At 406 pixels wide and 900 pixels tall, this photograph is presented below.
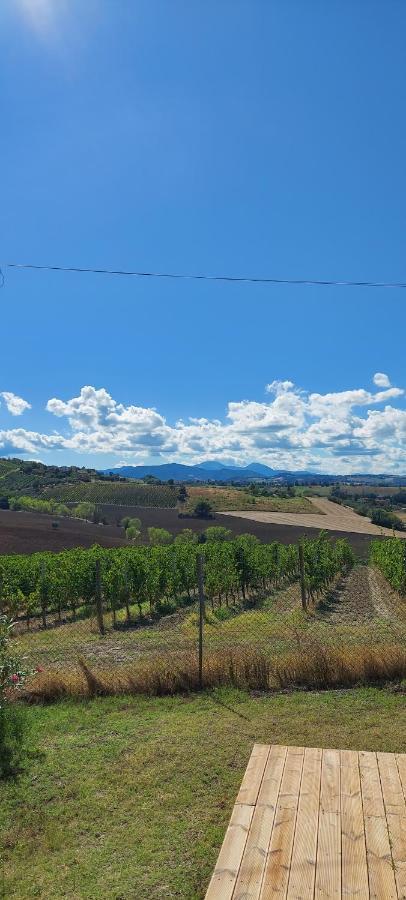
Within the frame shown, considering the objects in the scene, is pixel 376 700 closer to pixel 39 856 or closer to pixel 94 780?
pixel 94 780

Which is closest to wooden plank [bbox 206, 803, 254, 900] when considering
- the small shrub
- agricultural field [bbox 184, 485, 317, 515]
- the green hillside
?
the small shrub

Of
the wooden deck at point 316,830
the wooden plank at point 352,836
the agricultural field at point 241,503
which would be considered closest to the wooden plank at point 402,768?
the wooden deck at point 316,830

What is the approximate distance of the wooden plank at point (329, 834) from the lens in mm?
2543

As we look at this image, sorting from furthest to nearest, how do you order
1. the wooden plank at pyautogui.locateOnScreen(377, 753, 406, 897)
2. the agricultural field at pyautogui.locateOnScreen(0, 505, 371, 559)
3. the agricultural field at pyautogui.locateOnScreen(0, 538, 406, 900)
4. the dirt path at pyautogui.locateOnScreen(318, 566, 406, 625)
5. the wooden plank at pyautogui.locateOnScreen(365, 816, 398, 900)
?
1. the agricultural field at pyautogui.locateOnScreen(0, 505, 371, 559)
2. the dirt path at pyautogui.locateOnScreen(318, 566, 406, 625)
3. the agricultural field at pyautogui.locateOnScreen(0, 538, 406, 900)
4. the wooden plank at pyautogui.locateOnScreen(377, 753, 406, 897)
5. the wooden plank at pyautogui.locateOnScreen(365, 816, 398, 900)

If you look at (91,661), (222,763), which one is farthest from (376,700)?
(91,661)

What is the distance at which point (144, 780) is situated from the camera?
4848 millimetres

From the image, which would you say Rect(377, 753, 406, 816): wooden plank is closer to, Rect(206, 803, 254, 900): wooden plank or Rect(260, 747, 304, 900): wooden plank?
Rect(260, 747, 304, 900): wooden plank

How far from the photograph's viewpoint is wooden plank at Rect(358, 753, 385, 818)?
3209mm

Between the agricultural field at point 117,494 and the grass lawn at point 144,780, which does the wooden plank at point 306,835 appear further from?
the agricultural field at point 117,494

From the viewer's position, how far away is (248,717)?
6.23 m

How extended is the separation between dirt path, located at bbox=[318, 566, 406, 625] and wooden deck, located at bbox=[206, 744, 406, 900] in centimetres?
961

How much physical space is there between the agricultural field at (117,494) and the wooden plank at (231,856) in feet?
259

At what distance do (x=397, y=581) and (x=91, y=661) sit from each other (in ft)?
38.3

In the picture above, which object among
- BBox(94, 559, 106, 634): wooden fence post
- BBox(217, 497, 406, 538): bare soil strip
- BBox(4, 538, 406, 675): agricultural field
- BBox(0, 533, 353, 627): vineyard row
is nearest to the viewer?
BBox(4, 538, 406, 675): agricultural field
